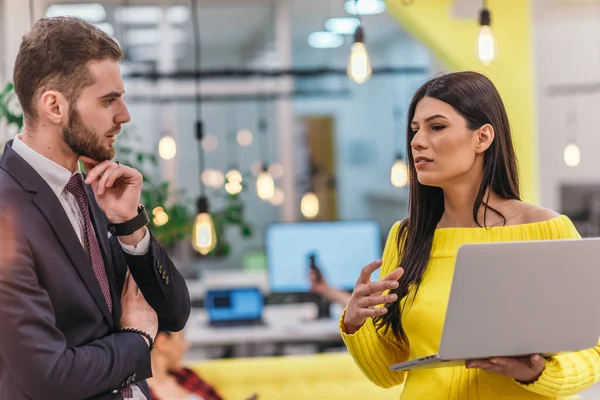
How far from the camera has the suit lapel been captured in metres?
1.61

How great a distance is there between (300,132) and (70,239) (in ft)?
32.2

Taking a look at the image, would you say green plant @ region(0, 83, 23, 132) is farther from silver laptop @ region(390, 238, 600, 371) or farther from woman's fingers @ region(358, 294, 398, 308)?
silver laptop @ region(390, 238, 600, 371)

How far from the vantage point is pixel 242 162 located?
10422 millimetres

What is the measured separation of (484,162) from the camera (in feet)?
6.93

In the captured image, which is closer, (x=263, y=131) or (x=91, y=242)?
(x=91, y=242)

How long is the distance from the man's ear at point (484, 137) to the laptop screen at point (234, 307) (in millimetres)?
3517

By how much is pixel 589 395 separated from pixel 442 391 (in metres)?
3.90

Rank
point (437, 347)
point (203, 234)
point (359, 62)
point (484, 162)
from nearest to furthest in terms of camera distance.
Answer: point (437, 347) → point (484, 162) → point (359, 62) → point (203, 234)

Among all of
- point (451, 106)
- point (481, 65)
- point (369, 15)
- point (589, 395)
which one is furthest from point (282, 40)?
point (451, 106)

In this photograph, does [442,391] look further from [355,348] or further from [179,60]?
[179,60]

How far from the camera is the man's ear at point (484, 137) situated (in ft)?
6.79

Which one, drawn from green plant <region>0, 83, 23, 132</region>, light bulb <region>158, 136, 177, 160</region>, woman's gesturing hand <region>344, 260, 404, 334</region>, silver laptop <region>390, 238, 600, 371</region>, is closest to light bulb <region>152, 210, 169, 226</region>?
green plant <region>0, 83, 23, 132</region>

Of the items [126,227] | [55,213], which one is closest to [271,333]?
[126,227]

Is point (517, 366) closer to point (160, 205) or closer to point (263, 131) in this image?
point (160, 205)
